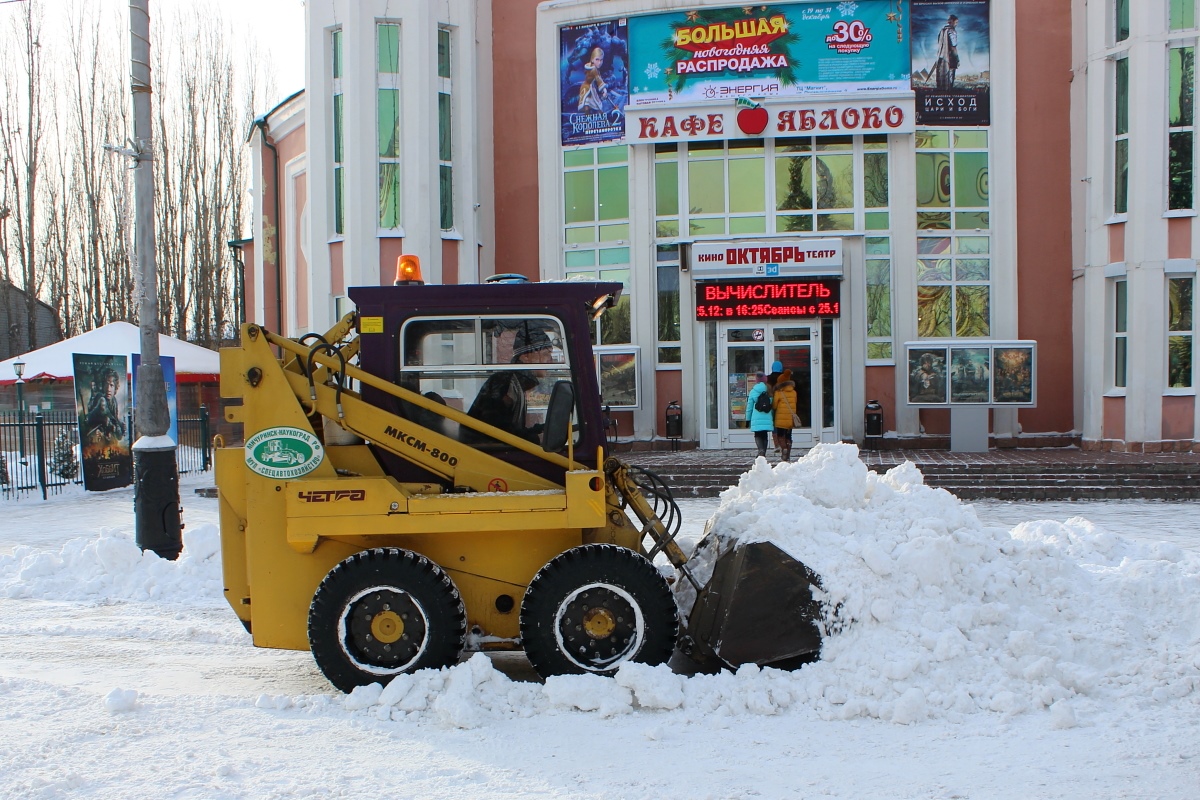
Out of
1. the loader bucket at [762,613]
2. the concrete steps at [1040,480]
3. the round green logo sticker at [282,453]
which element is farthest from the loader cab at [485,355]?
the concrete steps at [1040,480]

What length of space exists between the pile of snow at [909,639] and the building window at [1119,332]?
41.0 ft

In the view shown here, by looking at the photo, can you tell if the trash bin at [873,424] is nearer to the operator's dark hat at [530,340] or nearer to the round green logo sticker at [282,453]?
the operator's dark hat at [530,340]

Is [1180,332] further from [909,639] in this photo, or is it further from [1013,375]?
[909,639]

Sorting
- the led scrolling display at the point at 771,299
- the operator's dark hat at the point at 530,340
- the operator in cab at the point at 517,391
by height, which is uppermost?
the led scrolling display at the point at 771,299

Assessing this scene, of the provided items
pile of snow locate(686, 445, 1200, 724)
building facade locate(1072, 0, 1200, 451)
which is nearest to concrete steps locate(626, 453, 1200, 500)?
building facade locate(1072, 0, 1200, 451)

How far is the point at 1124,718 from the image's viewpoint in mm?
4582

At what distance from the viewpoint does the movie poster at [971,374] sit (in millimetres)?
17438

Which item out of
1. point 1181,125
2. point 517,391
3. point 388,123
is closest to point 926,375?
point 1181,125

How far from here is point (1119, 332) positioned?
17297 millimetres

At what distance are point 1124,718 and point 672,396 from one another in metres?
14.8

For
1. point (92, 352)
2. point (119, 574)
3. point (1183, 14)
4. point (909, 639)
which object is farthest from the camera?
point (92, 352)

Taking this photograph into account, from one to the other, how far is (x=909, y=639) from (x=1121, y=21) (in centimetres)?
1625

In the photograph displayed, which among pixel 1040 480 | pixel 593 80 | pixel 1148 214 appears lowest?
pixel 1040 480

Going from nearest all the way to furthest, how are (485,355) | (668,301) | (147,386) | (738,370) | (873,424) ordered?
(485,355)
(147,386)
(873,424)
(738,370)
(668,301)
